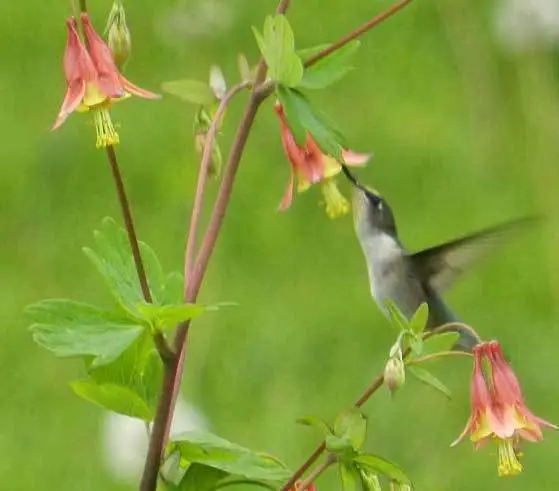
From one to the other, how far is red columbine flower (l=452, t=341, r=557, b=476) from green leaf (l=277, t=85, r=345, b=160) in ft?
1.16

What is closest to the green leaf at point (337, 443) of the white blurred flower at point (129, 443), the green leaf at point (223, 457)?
the green leaf at point (223, 457)

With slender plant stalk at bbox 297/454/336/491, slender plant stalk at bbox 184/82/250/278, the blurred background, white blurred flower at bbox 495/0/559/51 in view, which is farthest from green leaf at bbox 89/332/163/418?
white blurred flower at bbox 495/0/559/51

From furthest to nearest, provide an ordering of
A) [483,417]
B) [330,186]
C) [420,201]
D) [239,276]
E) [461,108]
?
[461,108]
[420,201]
[239,276]
[330,186]
[483,417]

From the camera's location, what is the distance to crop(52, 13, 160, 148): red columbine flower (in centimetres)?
173

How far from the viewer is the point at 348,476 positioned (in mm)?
1608

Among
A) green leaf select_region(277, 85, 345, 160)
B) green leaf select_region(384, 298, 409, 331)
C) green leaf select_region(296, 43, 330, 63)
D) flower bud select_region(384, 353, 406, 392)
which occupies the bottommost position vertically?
flower bud select_region(384, 353, 406, 392)

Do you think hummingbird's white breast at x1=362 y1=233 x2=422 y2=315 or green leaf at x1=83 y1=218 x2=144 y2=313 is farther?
hummingbird's white breast at x1=362 y1=233 x2=422 y2=315

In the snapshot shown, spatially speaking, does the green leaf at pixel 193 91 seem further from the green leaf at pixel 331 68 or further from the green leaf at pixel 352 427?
the green leaf at pixel 352 427

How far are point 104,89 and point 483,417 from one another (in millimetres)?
645

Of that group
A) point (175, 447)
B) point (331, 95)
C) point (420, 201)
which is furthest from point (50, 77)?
point (175, 447)

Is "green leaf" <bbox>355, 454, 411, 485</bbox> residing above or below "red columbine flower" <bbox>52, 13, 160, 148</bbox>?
below

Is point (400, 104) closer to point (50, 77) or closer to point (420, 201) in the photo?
point (420, 201)

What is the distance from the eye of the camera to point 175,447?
5.38 feet

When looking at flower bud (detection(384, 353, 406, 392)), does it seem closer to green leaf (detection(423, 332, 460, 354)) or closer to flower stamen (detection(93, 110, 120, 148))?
green leaf (detection(423, 332, 460, 354))
